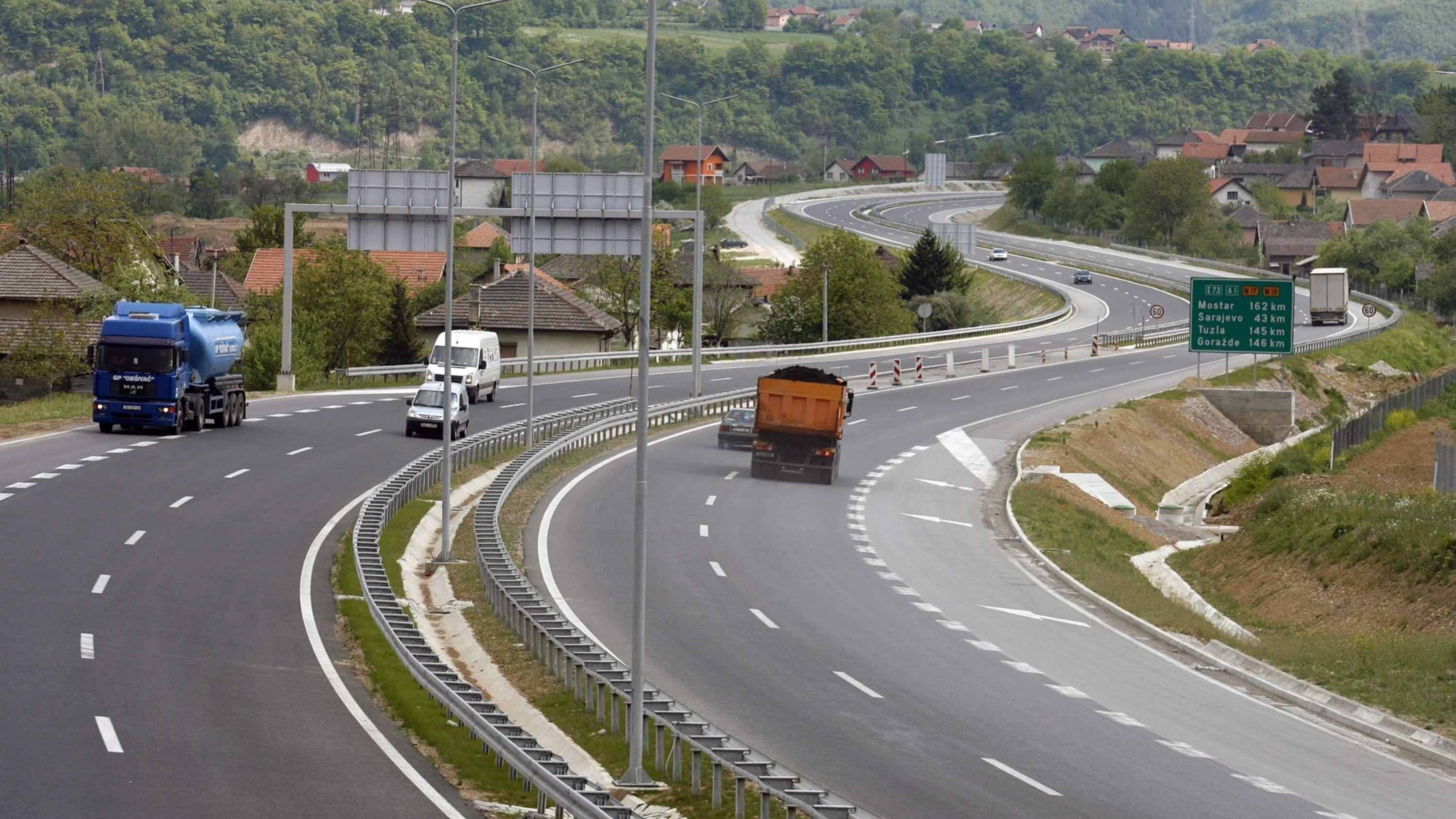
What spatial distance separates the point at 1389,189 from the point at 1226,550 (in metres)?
148

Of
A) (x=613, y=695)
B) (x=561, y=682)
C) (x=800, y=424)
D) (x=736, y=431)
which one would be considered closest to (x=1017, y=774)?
(x=613, y=695)

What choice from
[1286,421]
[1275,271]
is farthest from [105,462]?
[1275,271]

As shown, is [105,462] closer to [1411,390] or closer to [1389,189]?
[1411,390]

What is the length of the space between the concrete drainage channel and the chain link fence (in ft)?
103

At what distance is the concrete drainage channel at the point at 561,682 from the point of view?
16.4 metres

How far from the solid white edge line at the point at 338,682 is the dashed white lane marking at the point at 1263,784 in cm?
868

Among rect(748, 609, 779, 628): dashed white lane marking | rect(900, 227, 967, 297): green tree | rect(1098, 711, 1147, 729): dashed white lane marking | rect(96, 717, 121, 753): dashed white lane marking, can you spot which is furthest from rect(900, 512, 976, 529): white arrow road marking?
rect(900, 227, 967, 297): green tree

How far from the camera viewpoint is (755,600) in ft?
95.6

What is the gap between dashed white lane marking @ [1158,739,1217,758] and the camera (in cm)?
1991

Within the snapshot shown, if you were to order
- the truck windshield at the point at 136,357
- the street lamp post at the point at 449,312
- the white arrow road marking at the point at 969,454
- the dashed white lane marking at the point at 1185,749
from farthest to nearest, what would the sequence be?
the white arrow road marking at the point at 969,454
the truck windshield at the point at 136,357
the street lamp post at the point at 449,312
the dashed white lane marking at the point at 1185,749

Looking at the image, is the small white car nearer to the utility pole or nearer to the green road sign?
the utility pole

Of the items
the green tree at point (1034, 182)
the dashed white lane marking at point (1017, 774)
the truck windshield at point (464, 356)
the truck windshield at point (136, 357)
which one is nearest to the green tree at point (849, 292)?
the truck windshield at point (464, 356)

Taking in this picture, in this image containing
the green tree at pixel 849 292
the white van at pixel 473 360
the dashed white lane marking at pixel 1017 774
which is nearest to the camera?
the dashed white lane marking at pixel 1017 774

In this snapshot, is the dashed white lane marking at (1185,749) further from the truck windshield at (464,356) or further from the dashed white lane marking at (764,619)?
the truck windshield at (464,356)
